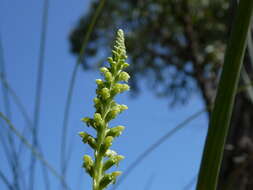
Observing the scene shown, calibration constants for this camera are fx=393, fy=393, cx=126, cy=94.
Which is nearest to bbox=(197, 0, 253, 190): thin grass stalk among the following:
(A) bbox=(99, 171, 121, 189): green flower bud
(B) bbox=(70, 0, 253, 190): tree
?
(A) bbox=(99, 171, 121, 189): green flower bud

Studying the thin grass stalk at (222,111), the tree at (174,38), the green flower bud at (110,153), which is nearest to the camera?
the thin grass stalk at (222,111)

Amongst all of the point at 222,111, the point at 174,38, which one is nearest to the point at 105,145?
the point at 222,111

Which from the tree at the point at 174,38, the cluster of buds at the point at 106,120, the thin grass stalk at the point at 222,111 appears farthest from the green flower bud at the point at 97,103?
the tree at the point at 174,38

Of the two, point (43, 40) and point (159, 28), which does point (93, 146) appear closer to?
point (43, 40)

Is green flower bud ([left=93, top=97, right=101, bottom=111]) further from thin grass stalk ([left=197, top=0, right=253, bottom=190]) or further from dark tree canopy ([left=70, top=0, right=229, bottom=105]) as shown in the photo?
dark tree canopy ([left=70, top=0, right=229, bottom=105])

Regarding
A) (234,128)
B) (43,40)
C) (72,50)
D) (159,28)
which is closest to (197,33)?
(159,28)

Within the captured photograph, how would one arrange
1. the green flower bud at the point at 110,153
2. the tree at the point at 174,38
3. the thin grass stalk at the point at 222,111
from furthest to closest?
the tree at the point at 174,38
the green flower bud at the point at 110,153
the thin grass stalk at the point at 222,111

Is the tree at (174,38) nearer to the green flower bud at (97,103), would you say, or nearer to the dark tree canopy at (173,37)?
the dark tree canopy at (173,37)
